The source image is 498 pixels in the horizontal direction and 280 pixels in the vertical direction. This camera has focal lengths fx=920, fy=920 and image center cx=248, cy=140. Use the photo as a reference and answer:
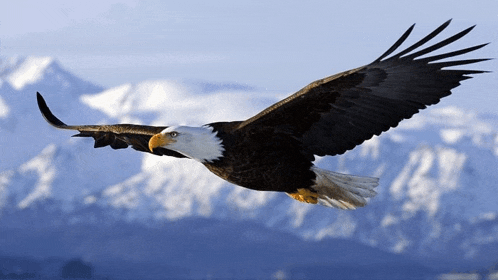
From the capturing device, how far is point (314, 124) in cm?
748

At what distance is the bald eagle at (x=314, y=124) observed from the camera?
7.14 metres

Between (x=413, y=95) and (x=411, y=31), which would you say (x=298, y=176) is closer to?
(x=413, y=95)

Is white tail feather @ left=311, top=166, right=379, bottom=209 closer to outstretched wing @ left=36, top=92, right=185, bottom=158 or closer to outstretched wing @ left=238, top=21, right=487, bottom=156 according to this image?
outstretched wing @ left=238, top=21, right=487, bottom=156

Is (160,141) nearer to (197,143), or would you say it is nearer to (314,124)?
(197,143)

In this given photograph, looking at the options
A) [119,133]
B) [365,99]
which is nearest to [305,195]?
[365,99]

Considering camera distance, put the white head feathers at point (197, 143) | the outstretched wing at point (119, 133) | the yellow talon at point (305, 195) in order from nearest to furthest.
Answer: the white head feathers at point (197, 143) < the yellow talon at point (305, 195) < the outstretched wing at point (119, 133)

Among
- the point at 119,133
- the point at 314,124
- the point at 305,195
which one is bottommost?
the point at 305,195

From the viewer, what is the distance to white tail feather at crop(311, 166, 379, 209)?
26.7 feet

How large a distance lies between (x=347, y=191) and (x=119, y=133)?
91.8 inches

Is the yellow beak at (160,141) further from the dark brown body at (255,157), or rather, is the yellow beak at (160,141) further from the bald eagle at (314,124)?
the dark brown body at (255,157)

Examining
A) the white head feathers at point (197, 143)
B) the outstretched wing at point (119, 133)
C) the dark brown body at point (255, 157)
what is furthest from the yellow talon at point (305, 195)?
the outstretched wing at point (119, 133)

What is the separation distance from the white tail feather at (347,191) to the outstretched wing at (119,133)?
139 cm

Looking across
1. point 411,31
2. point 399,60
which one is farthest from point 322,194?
point 411,31

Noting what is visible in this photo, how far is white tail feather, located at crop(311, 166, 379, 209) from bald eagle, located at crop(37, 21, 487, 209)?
0.40m
